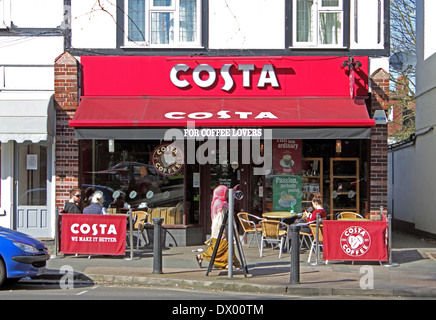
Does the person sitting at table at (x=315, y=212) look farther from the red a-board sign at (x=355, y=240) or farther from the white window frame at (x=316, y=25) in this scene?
the white window frame at (x=316, y=25)

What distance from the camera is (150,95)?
1408 centimetres

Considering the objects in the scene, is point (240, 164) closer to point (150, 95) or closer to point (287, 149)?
point (287, 149)

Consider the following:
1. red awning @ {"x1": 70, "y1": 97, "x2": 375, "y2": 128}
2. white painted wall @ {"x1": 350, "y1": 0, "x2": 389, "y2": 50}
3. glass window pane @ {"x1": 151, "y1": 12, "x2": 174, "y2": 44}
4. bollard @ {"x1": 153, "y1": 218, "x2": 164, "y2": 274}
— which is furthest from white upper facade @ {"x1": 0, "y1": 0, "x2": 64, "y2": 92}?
white painted wall @ {"x1": 350, "y1": 0, "x2": 389, "y2": 50}

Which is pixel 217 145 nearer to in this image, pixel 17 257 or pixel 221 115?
pixel 221 115

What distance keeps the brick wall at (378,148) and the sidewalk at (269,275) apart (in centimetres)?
149

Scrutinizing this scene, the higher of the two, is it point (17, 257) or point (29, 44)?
point (29, 44)

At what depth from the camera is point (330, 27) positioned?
14297mm

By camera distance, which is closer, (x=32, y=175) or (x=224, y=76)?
(x=224, y=76)

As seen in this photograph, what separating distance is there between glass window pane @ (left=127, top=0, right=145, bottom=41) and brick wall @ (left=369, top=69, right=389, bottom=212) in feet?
18.9

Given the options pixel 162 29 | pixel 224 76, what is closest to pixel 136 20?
pixel 162 29

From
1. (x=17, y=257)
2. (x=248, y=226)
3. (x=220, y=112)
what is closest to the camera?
(x=17, y=257)

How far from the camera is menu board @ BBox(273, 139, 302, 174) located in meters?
14.4

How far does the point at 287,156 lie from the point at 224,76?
255 centimetres
